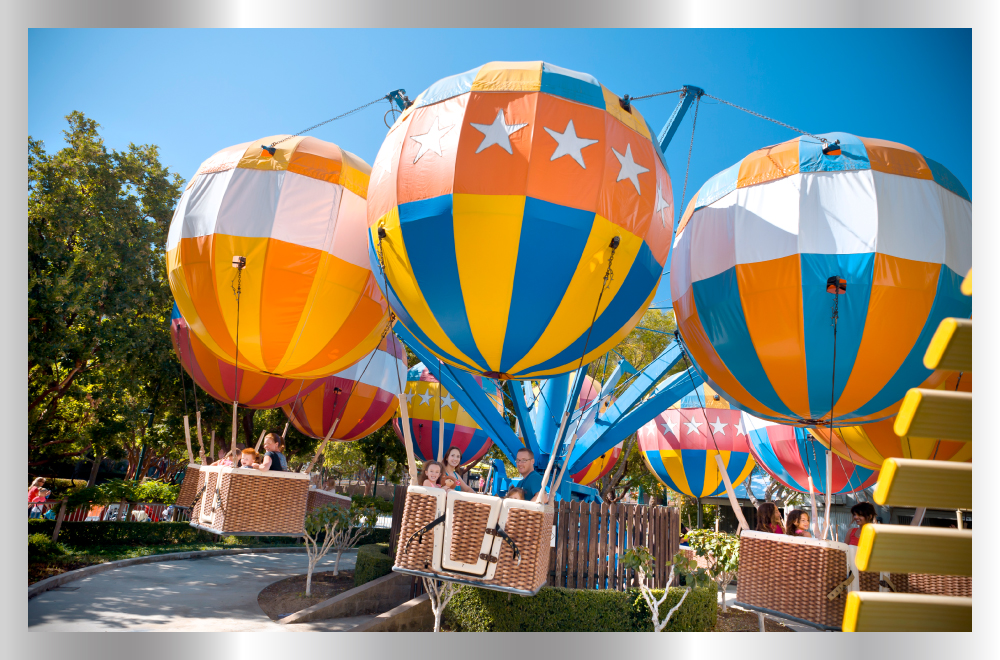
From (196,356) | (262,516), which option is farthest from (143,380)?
(262,516)

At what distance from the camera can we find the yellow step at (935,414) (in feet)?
3.67

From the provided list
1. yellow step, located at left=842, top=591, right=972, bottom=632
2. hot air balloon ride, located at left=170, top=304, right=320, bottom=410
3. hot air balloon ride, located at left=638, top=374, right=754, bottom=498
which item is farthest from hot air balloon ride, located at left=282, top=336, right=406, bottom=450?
yellow step, located at left=842, top=591, right=972, bottom=632

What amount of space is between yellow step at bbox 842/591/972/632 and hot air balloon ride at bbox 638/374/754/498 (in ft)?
38.4

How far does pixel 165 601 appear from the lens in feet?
28.4

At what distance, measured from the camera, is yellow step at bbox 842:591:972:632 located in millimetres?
1228

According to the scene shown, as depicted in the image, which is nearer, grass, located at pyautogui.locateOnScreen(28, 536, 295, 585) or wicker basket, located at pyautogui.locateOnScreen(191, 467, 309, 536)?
wicker basket, located at pyautogui.locateOnScreen(191, 467, 309, 536)

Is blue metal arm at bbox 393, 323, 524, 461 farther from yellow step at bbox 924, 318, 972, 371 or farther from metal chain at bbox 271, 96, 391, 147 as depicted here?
yellow step at bbox 924, 318, 972, 371

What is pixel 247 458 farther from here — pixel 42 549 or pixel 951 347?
pixel 42 549

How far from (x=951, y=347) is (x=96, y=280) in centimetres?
1010

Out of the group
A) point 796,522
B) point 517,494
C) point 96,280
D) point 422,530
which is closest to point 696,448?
point 796,522

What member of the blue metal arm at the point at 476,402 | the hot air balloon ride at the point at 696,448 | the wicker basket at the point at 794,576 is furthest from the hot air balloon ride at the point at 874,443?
the hot air balloon ride at the point at 696,448

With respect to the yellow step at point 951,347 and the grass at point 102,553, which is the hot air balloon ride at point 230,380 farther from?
the yellow step at point 951,347

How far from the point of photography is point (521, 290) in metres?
4.73

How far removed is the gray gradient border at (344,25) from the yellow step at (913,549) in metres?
1.64
